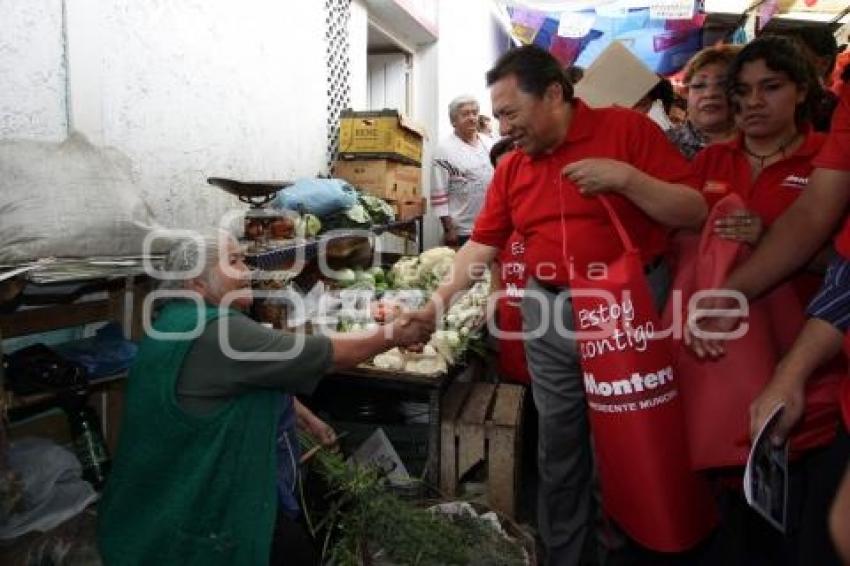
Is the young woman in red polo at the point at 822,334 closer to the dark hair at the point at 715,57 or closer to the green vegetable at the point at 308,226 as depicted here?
the dark hair at the point at 715,57

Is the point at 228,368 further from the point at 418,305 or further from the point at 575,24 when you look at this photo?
the point at 575,24

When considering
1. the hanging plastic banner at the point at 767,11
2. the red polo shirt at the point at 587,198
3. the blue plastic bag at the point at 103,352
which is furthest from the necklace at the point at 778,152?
Result: the hanging plastic banner at the point at 767,11

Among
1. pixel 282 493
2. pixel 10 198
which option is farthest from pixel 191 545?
pixel 10 198

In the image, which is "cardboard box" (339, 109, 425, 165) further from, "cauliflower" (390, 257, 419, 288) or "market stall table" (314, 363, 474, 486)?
"market stall table" (314, 363, 474, 486)

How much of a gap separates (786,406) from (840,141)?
59 centimetres

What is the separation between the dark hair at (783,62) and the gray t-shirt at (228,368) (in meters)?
1.89

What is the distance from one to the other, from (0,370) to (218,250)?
658 millimetres

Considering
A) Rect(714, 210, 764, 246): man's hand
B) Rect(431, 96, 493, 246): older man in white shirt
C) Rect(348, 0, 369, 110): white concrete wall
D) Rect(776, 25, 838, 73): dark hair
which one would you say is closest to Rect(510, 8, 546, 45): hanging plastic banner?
Rect(431, 96, 493, 246): older man in white shirt

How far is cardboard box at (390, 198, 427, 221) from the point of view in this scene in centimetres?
485

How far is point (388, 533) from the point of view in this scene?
2.16 meters

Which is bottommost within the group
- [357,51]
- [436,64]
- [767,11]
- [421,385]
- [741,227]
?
[421,385]

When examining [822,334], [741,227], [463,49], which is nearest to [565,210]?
[741,227]

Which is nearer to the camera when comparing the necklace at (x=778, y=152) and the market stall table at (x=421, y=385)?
the necklace at (x=778, y=152)

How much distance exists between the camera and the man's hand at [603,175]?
2029 millimetres
